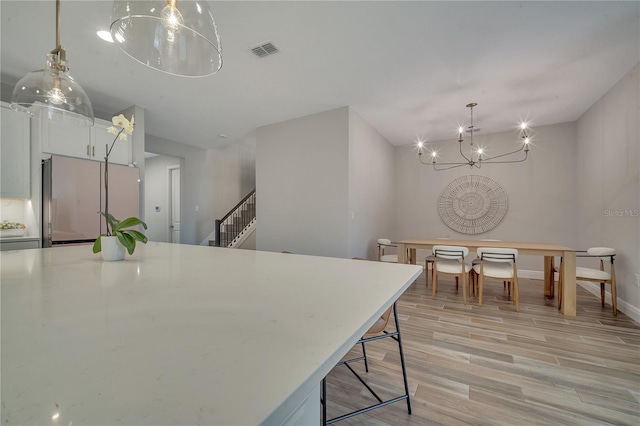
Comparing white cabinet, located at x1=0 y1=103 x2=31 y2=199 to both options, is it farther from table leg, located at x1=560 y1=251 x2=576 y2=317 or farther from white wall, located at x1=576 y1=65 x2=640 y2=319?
white wall, located at x1=576 y1=65 x2=640 y2=319

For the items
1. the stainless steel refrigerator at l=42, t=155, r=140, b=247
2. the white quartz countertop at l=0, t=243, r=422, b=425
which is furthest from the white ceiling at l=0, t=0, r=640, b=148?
the white quartz countertop at l=0, t=243, r=422, b=425

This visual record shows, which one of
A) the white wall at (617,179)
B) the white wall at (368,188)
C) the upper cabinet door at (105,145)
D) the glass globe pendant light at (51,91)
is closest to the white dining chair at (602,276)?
the white wall at (617,179)

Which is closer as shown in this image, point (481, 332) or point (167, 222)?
point (481, 332)

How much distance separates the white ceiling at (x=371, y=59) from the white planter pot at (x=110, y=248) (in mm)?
1857

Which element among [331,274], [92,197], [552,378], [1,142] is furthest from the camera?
[92,197]

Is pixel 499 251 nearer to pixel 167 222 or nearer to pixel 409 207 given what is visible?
pixel 409 207

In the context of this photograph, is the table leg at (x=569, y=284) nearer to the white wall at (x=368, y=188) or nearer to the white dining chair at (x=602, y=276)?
the white dining chair at (x=602, y=276)

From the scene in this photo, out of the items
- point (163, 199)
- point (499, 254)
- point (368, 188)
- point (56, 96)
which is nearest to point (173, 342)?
point (56, 96)

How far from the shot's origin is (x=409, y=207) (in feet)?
19.4

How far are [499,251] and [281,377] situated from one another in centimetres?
362

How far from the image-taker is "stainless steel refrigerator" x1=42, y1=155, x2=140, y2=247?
116 inches

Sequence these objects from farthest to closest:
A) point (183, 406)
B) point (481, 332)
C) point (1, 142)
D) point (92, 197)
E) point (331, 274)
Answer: point (92, 197)
point (1, 142)
point (481, 332)
point (331, 274)
point (183, 406)

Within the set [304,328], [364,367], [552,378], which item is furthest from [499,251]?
[304,328]

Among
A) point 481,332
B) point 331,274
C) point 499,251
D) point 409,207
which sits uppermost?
point 409,207
